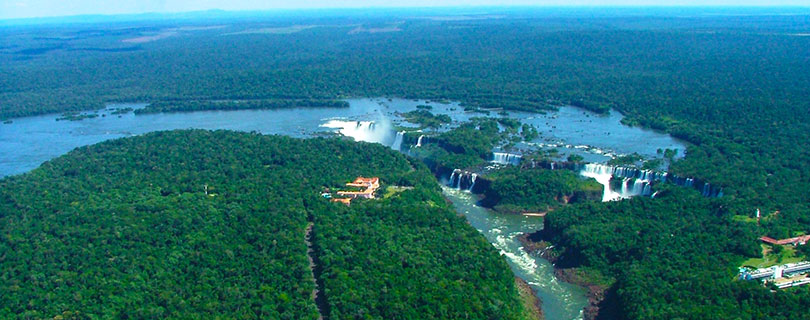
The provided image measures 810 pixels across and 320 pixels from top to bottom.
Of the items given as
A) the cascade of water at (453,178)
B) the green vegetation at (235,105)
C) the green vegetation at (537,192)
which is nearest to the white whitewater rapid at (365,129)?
the green vegetation at (235,105)

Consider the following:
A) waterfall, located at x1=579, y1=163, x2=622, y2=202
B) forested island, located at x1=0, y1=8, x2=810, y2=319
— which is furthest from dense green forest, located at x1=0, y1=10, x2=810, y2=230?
waterfall, located at x1=579, y1=163, x2=622, y2=202

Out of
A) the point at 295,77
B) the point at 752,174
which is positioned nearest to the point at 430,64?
the point at 295,77

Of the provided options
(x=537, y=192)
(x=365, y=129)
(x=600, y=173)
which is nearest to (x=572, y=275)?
(x=537, y=192)

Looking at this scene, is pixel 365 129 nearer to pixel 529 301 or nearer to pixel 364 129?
pixel 364 129

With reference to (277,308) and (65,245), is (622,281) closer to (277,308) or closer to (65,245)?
(277,308)

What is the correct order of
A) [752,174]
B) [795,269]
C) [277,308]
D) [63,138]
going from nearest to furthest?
1. [277,308]
2. [795,269]
3. [752,174]
4. [63,138]
